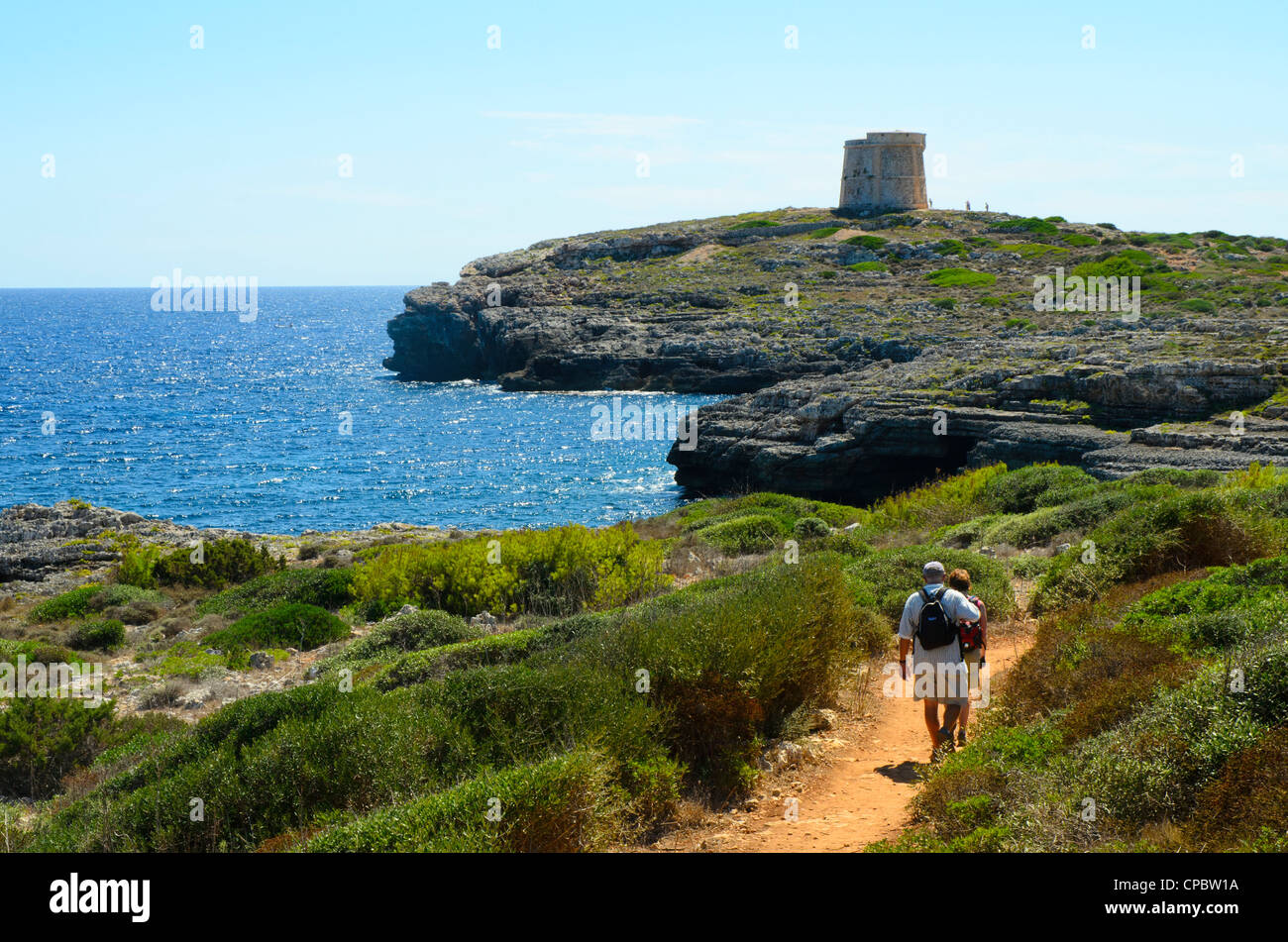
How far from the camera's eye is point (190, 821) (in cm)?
692

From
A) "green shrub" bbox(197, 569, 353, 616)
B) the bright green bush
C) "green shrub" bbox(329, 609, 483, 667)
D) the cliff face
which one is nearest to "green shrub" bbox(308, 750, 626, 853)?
"green shrub" bbox(329, 609, 483, 667)

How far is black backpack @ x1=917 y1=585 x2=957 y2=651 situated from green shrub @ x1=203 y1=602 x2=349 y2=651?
34.8 ft

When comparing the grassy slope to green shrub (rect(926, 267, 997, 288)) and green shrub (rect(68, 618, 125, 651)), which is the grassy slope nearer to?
green shrub (rect(68, 618, 125, 651))

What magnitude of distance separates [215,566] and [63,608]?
3.93 meters

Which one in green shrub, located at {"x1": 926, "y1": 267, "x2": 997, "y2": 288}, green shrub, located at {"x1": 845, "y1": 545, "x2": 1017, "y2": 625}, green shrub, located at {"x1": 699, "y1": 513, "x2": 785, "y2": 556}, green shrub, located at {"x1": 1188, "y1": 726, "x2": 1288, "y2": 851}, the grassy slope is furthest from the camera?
green shrub, located at {"x1": 926, "y1": 267, "x2": 997, "y2": 288}

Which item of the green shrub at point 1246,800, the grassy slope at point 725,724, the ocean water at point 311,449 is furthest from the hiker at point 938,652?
the ocean water at point 311,449

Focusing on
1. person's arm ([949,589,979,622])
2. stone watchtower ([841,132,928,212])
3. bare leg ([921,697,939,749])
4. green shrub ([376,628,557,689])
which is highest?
stone watchtower ([841,132,928,212])

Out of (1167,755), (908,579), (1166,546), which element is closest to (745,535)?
(908,579)

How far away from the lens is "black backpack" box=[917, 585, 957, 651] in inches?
320

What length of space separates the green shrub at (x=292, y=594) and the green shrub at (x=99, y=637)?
1934mm

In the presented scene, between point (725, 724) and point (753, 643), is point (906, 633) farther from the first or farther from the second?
point (725, 724)

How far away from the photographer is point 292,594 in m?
18.6
